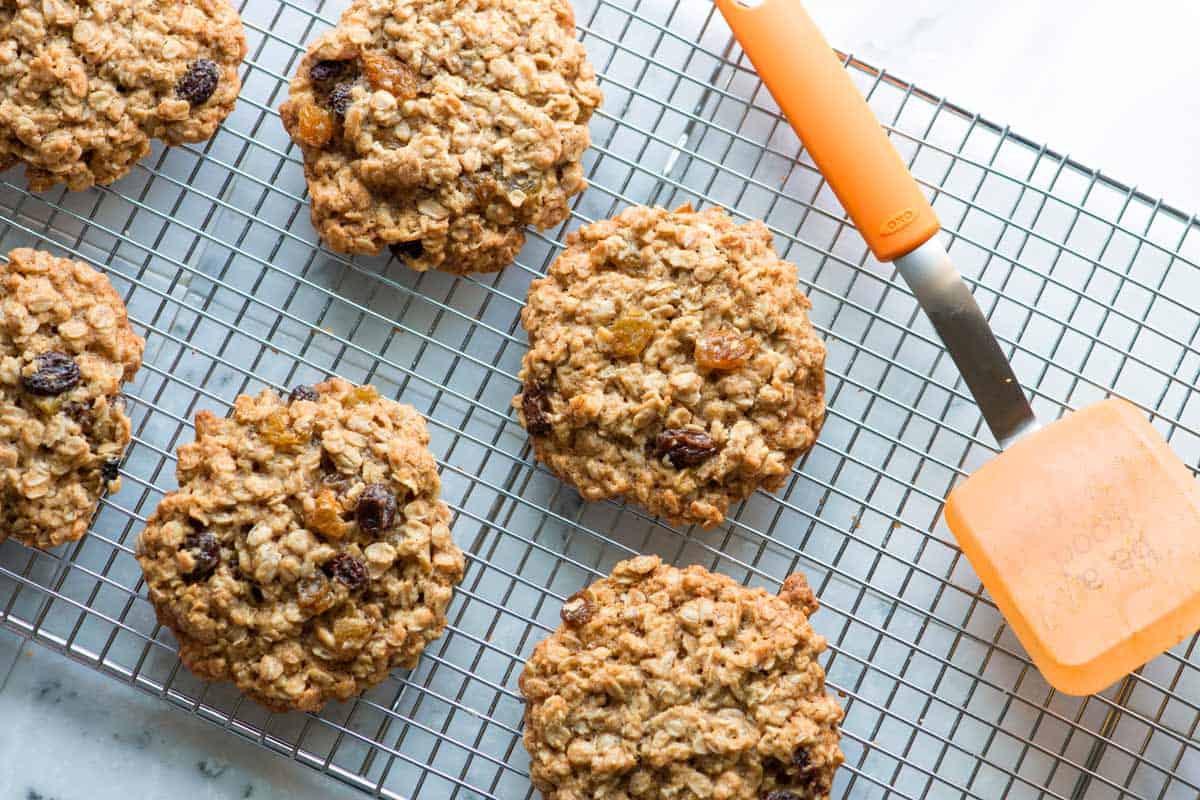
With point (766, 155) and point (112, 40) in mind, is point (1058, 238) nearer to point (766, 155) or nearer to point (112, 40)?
point (766, 155)

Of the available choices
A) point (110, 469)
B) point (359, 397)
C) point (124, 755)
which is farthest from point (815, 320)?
point (124, 755)

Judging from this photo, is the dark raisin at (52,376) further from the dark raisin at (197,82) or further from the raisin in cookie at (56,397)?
the dark raisin at (197,82)

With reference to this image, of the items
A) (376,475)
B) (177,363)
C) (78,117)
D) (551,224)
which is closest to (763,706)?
(376,475)

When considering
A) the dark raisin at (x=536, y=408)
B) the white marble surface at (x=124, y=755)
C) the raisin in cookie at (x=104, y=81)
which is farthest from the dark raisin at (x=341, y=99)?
the white marble surface at (x=124, y=755)

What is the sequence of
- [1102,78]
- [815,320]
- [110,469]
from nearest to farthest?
1. [110,469]
2. [815,320]
3. [1102,78]

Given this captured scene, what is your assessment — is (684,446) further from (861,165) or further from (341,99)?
(341,99)

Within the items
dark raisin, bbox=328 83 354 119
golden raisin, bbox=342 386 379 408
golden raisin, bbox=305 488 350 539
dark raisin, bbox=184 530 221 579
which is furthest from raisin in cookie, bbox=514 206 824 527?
dark raisin, bbox=184 530 221 579

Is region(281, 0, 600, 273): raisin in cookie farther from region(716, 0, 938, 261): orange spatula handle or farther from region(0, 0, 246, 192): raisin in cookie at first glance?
region(716, 0, 938, 261): orange spatula handle
